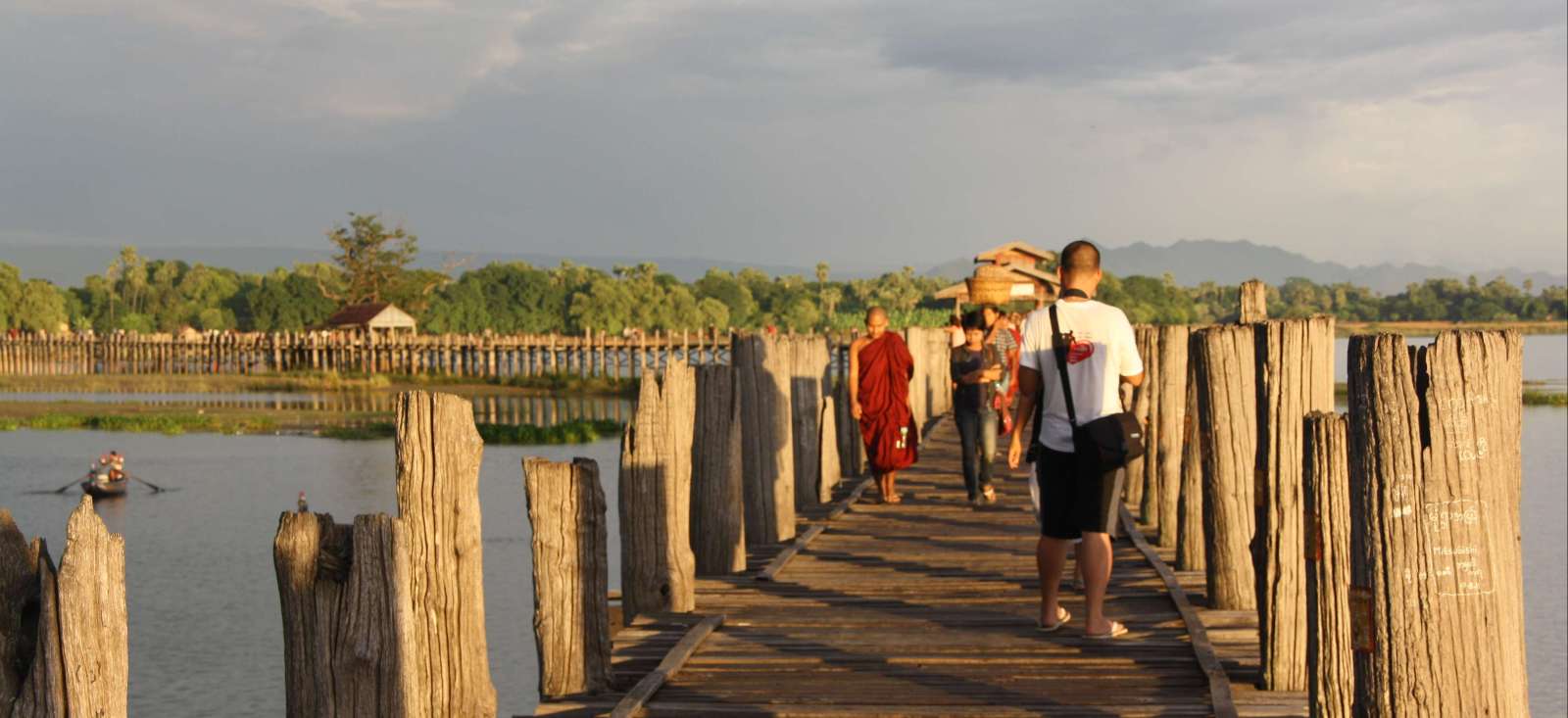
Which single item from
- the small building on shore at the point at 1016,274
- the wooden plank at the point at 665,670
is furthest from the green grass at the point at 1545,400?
the wooden plank at the point at 665,670

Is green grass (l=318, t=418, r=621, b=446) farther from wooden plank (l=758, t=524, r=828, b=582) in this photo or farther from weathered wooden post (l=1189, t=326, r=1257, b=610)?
weathered wooden post (l=1189, t=326, r=1257, b=610)

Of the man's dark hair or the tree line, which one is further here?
the tree line

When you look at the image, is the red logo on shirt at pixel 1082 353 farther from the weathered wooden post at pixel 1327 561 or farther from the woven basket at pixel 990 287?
the woven basket at pixel 990 287

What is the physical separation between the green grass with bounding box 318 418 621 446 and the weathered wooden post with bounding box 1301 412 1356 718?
1366 inches

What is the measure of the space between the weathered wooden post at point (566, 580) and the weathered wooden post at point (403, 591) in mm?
747

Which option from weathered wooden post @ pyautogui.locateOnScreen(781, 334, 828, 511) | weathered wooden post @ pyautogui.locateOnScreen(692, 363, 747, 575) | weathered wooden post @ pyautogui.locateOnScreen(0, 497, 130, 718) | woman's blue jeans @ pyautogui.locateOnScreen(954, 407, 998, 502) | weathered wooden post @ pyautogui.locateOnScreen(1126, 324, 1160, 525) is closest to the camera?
weathered wooden post @ pyautogui.locateOnScreen(0, 497, 130, 718)

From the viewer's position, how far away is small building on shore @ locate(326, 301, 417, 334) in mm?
84438

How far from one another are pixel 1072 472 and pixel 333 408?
49.3 metres

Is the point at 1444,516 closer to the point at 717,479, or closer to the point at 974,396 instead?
the point at 717,479

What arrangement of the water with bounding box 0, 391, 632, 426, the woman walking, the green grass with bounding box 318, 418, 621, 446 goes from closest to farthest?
the woman walking → the green grass with bounding box 318, 418, 621, 446 → the water with bounding box 0, 391, 632, 426

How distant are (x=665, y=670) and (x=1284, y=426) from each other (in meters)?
2.51

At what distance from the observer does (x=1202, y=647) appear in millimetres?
6520

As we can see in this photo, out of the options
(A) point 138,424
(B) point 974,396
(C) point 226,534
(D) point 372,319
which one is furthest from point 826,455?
(D) point 372,319

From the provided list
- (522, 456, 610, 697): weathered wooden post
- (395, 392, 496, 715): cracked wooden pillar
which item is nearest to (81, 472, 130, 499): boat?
(522, 456, 610, 697): weathered wooden post
